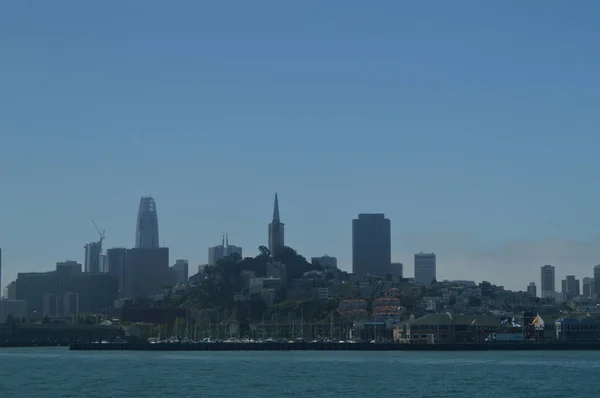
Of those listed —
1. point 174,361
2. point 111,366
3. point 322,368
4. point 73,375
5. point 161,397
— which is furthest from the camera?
point 174,361

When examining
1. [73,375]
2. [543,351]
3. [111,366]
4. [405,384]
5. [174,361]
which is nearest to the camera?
[405,384]

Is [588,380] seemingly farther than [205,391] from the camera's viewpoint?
Yes

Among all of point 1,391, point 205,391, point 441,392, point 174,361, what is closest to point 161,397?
point 205,391

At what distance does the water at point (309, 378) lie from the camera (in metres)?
97.9

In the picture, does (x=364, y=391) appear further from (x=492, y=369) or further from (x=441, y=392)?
(x=492, y=369)

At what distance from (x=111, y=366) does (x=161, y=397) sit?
52.8 meters

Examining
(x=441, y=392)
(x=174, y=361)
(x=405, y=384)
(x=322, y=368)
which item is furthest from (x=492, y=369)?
(x=174, y=361)

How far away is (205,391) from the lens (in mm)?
98375

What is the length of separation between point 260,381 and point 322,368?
23.9m

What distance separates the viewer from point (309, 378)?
115 metres

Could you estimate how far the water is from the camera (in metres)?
97.9

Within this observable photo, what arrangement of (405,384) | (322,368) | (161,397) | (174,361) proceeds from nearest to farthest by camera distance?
(161,397)
(405,384)
(322,368)
(174,361)

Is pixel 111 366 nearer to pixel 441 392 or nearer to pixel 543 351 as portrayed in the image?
pixel 441 392

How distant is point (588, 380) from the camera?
112 meters
